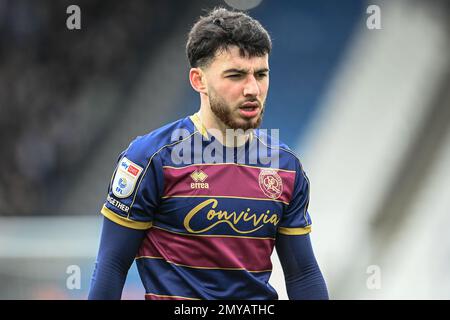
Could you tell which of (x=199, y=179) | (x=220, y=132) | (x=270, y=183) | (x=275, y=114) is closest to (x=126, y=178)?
(x=199, y=179)

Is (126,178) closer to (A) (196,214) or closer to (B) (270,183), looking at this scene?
(A) (196,214)

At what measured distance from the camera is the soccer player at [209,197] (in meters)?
2.51

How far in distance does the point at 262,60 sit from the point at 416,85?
3741 mm

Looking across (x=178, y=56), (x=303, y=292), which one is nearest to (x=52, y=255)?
(x=178, y=56)

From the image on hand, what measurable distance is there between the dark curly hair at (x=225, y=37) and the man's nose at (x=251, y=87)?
9 centimetres

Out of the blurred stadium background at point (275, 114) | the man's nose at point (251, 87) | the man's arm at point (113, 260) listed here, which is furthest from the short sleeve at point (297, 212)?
the blurred stadium background at point (275, 114)

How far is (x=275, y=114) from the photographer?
6.18m

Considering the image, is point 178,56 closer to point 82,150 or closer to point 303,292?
point 82,150

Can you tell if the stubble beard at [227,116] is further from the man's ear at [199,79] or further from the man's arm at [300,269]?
the man's arm at [300,269]

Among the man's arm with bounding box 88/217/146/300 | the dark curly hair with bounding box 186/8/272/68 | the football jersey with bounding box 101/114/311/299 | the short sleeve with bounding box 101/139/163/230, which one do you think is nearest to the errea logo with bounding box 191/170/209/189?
the football jersey with bounding box 101/114/311/299

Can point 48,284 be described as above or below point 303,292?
below

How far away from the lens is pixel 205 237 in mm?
2531

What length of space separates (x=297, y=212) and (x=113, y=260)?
0.66 meters
